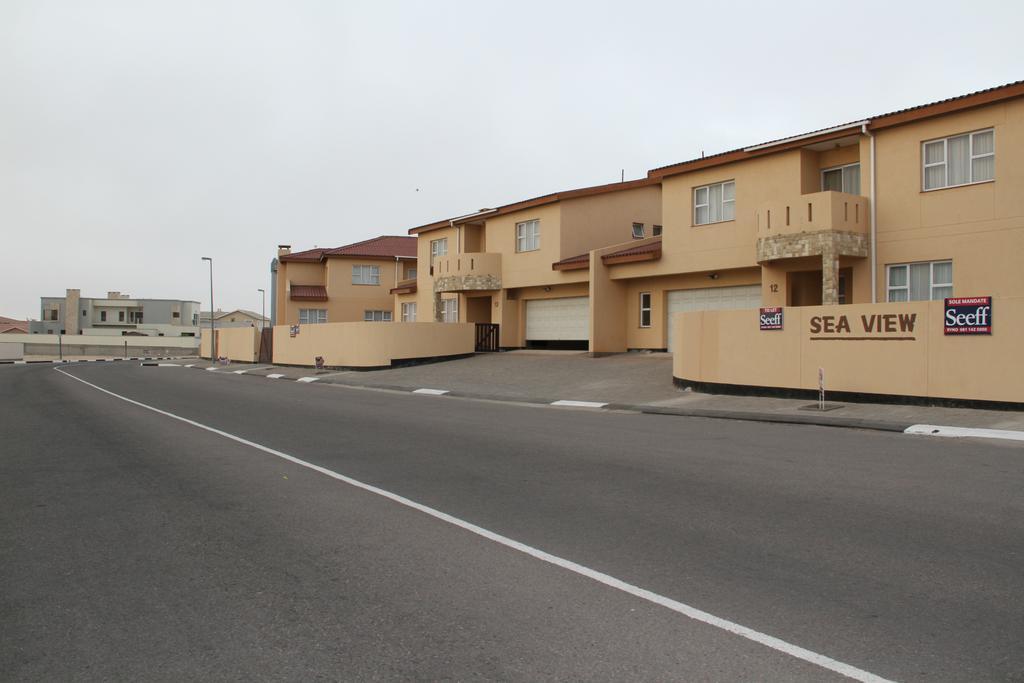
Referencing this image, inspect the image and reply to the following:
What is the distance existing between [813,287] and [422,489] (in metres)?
20.2

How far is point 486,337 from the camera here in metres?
37.7

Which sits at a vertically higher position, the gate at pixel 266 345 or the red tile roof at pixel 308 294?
the red tile roof at pixel 308 294

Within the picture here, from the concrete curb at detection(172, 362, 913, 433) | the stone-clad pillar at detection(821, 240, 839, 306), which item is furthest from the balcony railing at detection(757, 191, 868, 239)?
the concrete curb at detection(172, 362, 913, 433)

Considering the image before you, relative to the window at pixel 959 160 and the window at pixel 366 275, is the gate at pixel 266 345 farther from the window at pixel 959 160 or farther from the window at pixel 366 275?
the window at pixel 959 160

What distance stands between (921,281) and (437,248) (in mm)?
26834

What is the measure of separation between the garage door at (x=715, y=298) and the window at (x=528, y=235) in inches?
313

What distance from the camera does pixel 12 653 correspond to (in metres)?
4.02

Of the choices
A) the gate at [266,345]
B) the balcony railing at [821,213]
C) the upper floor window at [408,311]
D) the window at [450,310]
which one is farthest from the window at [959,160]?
the gate at [266,345]

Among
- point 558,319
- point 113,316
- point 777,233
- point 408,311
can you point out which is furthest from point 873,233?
point 113,316

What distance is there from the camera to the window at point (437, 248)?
4195cm

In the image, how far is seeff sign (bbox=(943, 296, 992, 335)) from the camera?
14.7 m

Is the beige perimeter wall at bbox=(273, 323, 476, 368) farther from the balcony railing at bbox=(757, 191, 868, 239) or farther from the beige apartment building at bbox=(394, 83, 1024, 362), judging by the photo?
the balcony railing at bbox=(757, 191, 868, 239)

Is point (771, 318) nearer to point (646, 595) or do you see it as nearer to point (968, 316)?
point (968, 316)

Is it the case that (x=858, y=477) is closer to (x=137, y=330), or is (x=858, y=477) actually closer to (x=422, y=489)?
(x=422, y=489)
